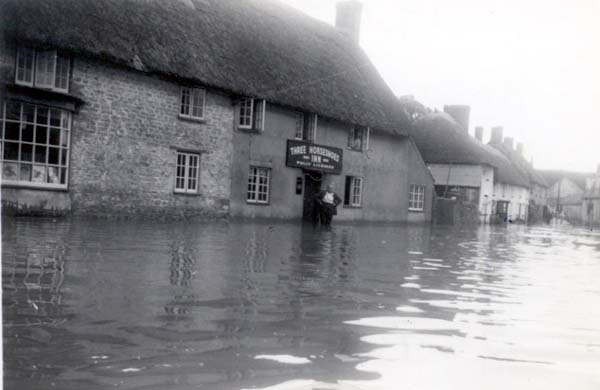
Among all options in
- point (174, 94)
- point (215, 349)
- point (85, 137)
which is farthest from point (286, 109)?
point (215, 349)

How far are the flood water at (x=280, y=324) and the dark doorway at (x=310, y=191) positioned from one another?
1710cm

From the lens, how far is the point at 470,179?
45062 millimetres

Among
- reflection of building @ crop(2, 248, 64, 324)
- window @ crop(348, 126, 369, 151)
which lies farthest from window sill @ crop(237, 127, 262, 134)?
reflection of building @ crop(2, 248, 64, 324)

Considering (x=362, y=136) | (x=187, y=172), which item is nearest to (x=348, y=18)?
(x=362, y=136)

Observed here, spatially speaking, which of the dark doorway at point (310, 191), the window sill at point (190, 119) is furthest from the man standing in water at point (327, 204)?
the window sill at point (190, 119)

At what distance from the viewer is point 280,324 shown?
5078 mm

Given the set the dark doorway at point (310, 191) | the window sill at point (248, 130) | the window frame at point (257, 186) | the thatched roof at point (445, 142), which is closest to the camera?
the window sill at point (248, 130)

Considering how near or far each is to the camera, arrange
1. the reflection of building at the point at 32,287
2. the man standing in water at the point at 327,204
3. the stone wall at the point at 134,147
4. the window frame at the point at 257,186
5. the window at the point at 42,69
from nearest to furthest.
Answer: the reflection of building at the point at 32,287, the window at the point at 42,69, the stone wall at the point at 134,147, the man standing in water at the point at 327,204, the window frame at the point at 257,186

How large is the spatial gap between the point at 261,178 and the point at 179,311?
64.3 ft

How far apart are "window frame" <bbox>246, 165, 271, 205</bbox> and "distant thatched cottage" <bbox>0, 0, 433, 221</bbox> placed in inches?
2.4

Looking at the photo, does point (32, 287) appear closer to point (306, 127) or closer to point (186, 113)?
point (186, 113)

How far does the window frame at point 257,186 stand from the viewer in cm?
2434

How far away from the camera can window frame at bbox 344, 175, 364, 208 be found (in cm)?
2984

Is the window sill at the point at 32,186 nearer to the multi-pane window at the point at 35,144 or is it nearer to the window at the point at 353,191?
the multi-pane window at the point at 35,144
